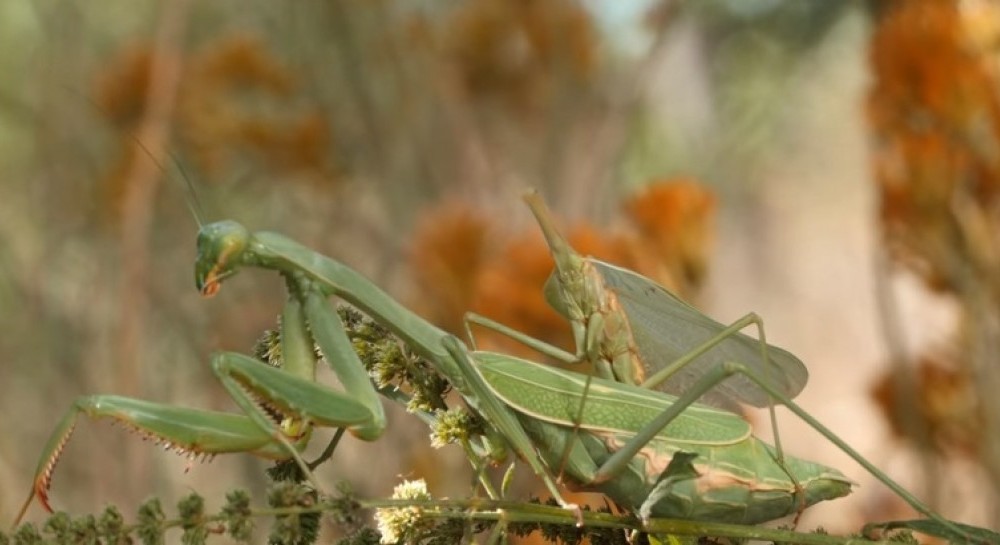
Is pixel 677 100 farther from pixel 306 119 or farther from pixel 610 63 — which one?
pixel 306 119

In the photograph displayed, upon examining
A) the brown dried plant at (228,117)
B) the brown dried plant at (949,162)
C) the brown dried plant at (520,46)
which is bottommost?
the brown dried plant at (949,162)

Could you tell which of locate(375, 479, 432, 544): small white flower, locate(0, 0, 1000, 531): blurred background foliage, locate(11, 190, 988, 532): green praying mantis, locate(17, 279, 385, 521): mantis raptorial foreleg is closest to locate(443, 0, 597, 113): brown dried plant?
locate(0, 0, 1000, 531): blurred background foliage

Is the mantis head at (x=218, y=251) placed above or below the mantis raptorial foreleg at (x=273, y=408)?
above

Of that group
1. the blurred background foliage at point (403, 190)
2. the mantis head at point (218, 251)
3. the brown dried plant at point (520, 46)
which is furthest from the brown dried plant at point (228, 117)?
the mantis head at point (218, 251)

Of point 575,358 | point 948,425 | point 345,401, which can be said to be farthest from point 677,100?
point 345,401

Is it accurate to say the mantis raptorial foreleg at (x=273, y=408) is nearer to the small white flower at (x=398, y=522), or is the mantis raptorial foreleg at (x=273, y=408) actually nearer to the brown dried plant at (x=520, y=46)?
the small white flower at (x=398, y=522)

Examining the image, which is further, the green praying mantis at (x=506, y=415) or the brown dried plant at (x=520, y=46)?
the brown dried plant at (x=520, y=46)

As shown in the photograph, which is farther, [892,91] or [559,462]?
[892,91]
